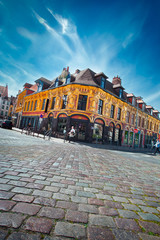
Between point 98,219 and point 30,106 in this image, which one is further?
point 30,106

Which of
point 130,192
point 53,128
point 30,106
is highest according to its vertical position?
point 30,106

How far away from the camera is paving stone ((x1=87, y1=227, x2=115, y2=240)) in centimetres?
121

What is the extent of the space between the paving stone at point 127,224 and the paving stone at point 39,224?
2.79 feet

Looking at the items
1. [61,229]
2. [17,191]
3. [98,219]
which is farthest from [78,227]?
[17,191]

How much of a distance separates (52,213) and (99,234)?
0.61m

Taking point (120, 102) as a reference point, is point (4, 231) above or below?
below

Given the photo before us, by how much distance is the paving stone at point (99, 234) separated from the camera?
1209mm

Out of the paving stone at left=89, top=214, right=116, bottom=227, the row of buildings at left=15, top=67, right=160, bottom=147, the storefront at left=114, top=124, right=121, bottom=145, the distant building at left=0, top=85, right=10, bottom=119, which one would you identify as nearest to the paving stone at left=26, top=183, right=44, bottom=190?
the paving stone at left=89, top=214, right=116, bottom=227

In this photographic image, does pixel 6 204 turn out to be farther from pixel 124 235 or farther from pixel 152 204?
pixel 152 204

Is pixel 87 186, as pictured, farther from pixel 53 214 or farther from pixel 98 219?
pixel 53 214

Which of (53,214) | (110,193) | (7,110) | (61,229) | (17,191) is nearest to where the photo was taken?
(61,229)

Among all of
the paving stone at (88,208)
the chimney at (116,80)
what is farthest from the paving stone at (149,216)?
the chimney at (116,80)

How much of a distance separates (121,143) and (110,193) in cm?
1973

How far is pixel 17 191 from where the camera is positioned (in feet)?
6.07
